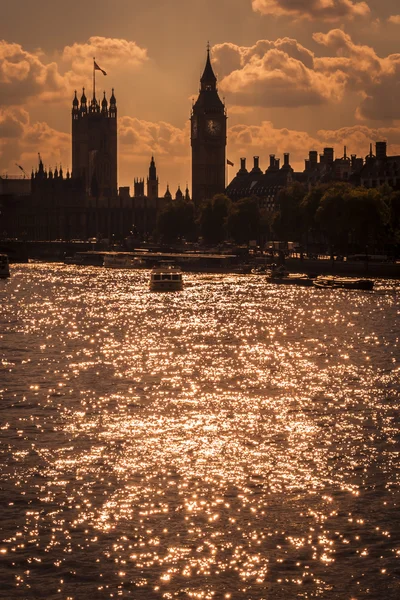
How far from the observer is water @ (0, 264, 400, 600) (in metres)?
26.0

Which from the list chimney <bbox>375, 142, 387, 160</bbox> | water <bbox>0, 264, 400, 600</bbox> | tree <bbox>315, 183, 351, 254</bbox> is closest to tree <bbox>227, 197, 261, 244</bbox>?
chimney <bbox>375, 142, 387, 160</bbox>

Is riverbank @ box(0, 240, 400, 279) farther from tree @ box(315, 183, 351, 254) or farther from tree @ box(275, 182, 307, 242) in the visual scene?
tree @ box(275, 182, 307, 242)

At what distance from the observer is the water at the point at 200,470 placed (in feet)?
85.4

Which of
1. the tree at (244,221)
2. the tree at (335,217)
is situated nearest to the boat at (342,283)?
the tree at (335,217)

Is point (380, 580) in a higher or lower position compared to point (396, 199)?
lower

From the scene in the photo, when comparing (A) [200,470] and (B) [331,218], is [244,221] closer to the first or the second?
(B) [331,218]

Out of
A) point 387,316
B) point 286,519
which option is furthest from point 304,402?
point 387,316

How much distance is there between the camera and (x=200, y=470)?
110 feet

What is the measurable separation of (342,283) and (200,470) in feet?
271

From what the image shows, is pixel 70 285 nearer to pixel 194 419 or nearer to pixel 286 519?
pixel 194 419

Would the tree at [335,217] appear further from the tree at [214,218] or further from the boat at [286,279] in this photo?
the tree at [214,218]

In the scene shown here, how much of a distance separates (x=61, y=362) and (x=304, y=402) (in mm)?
16270

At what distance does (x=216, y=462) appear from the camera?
3453 cm

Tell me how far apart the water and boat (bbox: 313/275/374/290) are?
147 feet
